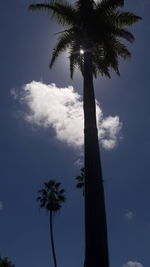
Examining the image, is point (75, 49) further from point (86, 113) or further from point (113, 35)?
point (86, 113)

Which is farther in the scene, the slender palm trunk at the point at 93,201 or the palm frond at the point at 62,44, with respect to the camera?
the palm frond at the point at 62,44

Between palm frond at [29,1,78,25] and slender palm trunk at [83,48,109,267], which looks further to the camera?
palm frond at [29,1,78,25]

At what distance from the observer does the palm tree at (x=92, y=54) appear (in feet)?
25.6

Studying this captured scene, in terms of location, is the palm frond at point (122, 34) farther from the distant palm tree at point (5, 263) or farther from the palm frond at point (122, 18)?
the distant palm tree at point (5, 263)

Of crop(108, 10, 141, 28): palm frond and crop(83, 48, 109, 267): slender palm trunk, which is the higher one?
crop(108, 10, 141, 28): palm frond

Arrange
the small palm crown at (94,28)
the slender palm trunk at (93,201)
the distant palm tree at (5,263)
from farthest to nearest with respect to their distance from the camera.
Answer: the distant palm tree at (5,263)
the small palm crown at (94,28)
the slender palm trunk at (93,201)

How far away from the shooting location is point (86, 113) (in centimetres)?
1018

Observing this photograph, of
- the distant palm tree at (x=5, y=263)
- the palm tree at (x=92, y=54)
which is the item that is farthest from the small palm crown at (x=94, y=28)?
the distant palm tree at (x=5, y=263)

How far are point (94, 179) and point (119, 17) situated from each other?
327 inches

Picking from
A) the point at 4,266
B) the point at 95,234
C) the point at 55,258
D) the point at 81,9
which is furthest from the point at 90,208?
the point at 4,266

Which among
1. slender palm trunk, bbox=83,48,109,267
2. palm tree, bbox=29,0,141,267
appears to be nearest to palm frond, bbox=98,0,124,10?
Answer: palm tree, bbox=29,0,141,267

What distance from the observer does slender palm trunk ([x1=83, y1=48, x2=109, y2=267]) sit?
7.46 m

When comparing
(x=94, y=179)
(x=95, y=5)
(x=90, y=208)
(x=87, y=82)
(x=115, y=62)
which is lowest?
(x=90, y=208)

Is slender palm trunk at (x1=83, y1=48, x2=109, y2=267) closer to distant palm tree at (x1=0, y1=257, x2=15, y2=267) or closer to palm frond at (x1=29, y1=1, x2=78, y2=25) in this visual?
palm frond at (x1=29, y1=1, x2=78, y2=25)
